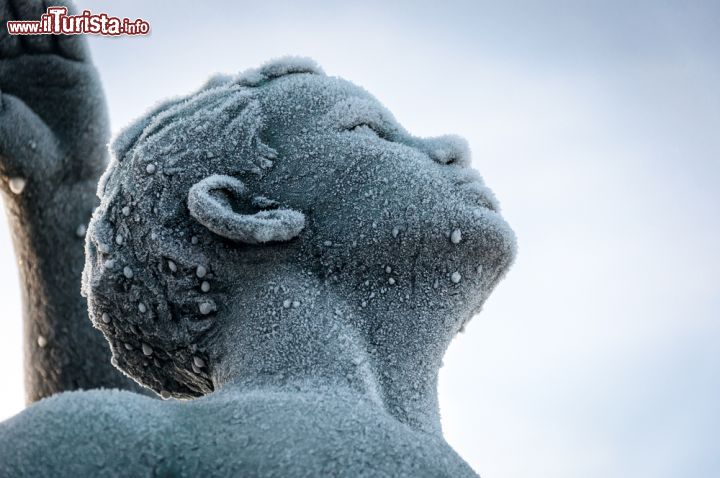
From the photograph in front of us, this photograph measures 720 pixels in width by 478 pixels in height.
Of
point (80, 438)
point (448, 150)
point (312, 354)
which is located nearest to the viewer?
point (80, 438)

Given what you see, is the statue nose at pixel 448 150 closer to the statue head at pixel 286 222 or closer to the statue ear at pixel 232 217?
the statue head at pixel 286 222

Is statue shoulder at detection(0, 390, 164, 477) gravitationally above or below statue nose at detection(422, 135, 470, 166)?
below

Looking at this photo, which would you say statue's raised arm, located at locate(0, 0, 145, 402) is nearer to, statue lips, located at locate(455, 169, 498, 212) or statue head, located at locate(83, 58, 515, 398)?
statue head, located at locate(83, 58, 515, 398)

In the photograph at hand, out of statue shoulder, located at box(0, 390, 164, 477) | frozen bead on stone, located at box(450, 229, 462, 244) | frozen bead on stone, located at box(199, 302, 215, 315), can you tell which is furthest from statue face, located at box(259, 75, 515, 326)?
statue shoulder, located at box(0, 390, 164, 477)

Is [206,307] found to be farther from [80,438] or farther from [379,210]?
[80,438]

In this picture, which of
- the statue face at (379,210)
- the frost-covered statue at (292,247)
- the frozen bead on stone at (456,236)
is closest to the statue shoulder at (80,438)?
the frost-covered statue at (292,247)

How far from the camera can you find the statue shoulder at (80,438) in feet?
4.68

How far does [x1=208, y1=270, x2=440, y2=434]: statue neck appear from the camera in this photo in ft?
5.89

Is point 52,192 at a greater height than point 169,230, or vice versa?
point 169,230

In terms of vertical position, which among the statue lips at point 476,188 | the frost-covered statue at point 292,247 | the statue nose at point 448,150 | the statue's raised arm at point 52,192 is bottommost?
the statue's raised arm at point 52,192

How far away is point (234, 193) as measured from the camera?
6.34 feet

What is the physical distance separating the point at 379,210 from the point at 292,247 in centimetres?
18

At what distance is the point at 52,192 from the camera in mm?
3615

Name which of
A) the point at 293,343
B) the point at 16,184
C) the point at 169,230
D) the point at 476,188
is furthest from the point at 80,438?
the point at 16,184
